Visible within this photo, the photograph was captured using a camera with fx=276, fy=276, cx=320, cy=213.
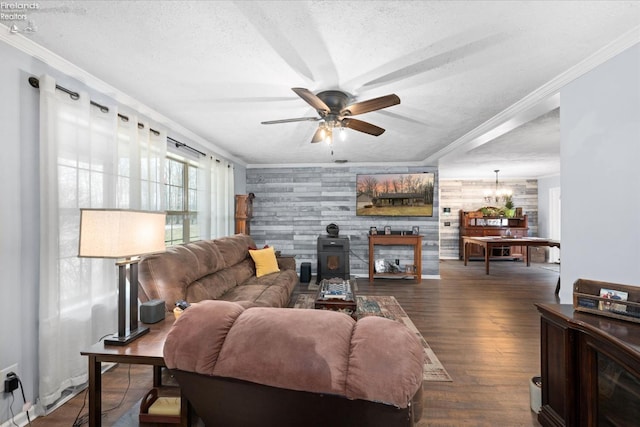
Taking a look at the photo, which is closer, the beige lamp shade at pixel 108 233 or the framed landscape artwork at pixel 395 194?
the beige lamp shade at pixel 108 233

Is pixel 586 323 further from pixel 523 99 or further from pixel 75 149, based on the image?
pixel 75 149

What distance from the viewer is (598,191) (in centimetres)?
179

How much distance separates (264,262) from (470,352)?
266 centimetres

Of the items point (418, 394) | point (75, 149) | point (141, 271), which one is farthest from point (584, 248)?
point (75, 149)

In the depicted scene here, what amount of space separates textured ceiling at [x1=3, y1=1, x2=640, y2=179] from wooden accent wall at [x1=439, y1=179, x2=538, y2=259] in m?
5.32

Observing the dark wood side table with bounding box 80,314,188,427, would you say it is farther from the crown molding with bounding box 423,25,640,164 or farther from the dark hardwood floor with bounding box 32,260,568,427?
the crown molding with bounding box 423,25,640,164

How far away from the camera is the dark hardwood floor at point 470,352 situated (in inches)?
71.4

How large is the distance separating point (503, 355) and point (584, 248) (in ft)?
4.12

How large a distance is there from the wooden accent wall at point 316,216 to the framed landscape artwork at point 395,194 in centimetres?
12

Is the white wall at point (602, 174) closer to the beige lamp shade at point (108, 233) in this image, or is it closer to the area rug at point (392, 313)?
the area rug at point (392, 313)

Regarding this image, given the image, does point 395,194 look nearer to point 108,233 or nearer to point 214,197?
point 214,197

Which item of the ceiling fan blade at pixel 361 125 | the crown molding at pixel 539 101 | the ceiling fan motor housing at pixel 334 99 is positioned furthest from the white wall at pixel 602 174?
the ceiling fan motor housing at pixel 334 99

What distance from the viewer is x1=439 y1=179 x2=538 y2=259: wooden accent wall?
8.00 meters

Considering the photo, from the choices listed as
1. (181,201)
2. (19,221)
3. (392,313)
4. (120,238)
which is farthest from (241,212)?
(120,238)
